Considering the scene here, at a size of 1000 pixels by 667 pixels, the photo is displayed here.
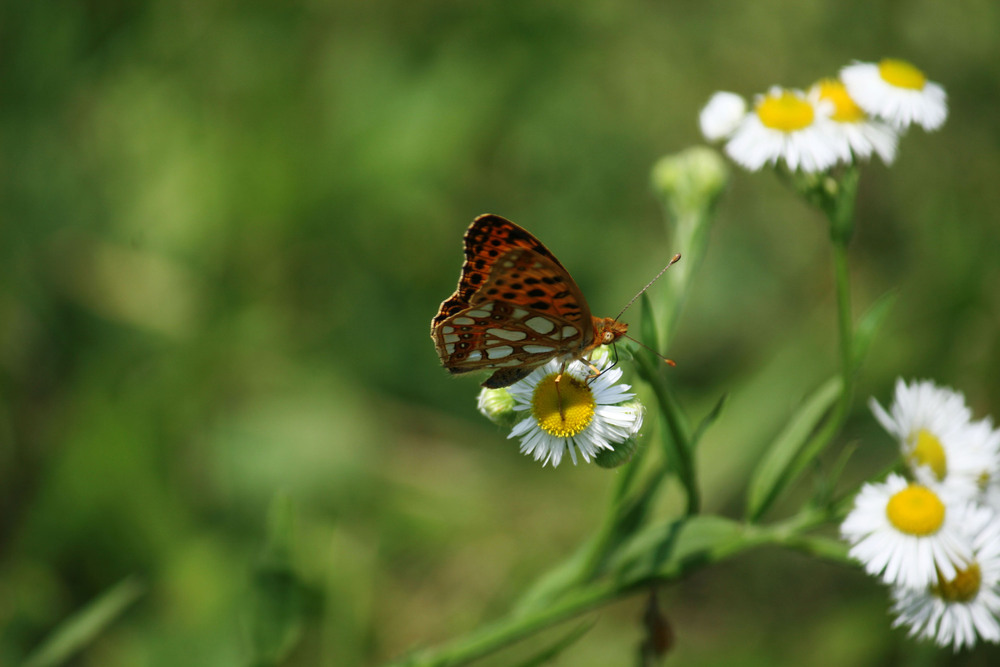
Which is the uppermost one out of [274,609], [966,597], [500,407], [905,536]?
[500,407]

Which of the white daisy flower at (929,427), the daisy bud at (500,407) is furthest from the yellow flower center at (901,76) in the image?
the daisy bud at (500,407)

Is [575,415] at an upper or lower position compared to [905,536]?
upper

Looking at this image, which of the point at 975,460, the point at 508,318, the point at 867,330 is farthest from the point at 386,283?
the point at 975,460

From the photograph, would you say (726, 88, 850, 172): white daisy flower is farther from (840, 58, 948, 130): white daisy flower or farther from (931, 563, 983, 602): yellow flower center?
(931, 563, 983, 602): yellow flower center

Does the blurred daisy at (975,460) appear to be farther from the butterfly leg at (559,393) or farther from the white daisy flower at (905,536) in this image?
the butterfly leg at (559,393)

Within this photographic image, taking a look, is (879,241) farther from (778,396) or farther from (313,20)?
(313,20)

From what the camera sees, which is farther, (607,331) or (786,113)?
(786,113)

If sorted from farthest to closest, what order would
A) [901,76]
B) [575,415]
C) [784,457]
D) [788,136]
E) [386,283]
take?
[386,283] → [901,76] → [788,136] → [784,457] → [575,415]

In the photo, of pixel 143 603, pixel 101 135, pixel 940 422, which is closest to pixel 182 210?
pixel 101 135

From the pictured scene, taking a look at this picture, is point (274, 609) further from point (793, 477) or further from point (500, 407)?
point (793, 477)
